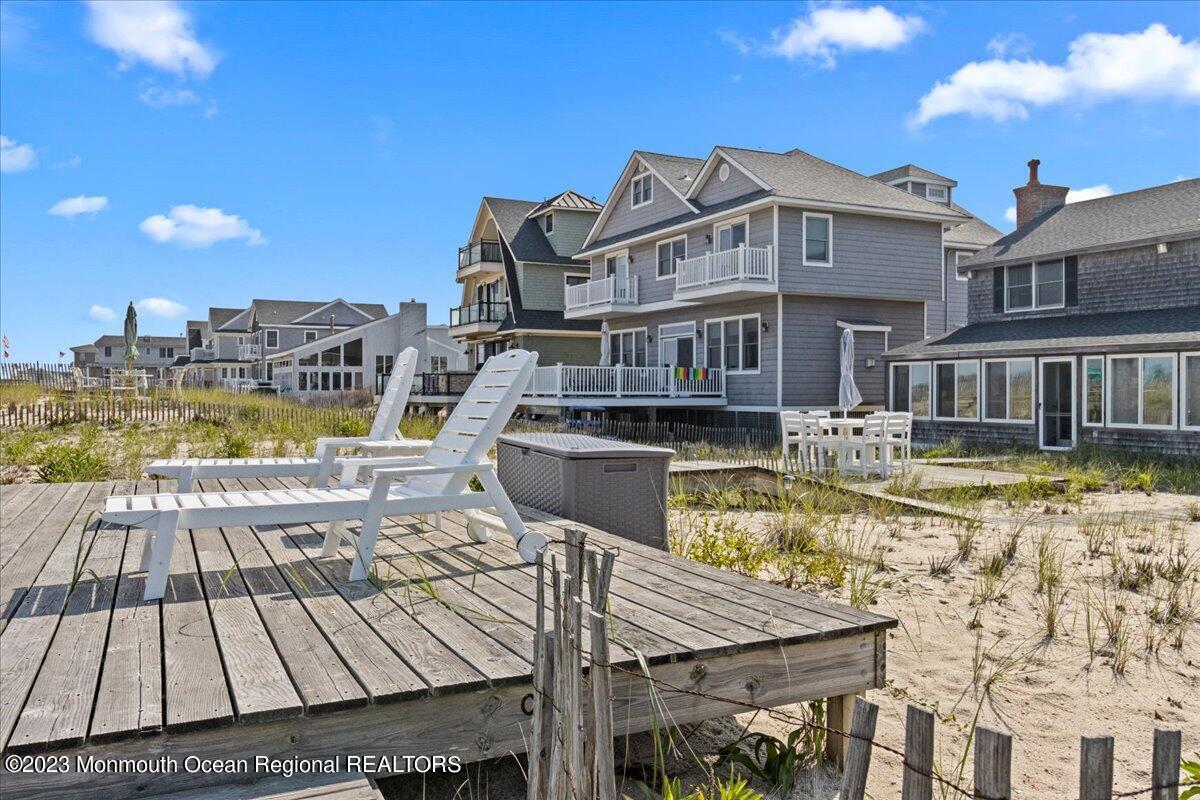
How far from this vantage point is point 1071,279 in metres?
21.9

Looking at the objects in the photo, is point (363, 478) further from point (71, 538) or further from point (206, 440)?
point (206, 440)

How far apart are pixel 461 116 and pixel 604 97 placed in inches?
165

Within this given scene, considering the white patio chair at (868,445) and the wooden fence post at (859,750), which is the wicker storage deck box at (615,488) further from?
the white patio chair at (868,445)

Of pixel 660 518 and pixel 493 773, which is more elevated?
pixel 660 518

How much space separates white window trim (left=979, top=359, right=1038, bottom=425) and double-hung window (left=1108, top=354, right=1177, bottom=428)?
1786 millimetres

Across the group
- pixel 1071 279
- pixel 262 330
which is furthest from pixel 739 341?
pixel 262 330

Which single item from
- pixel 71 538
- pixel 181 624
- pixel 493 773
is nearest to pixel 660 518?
pixel 493 773

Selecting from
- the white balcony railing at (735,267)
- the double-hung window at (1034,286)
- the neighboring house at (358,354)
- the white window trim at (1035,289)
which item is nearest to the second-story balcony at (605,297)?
the white balcony railing at (735,267)

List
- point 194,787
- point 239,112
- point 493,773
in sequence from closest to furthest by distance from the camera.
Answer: point 194,787
point 493,773
point 239,112

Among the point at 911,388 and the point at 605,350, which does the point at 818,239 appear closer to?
the point at 911,388

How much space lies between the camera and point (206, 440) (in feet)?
48.8

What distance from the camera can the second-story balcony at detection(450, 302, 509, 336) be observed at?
119 feet

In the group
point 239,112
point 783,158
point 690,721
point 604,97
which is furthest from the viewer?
point 783,158

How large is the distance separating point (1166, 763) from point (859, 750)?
1.81ft
